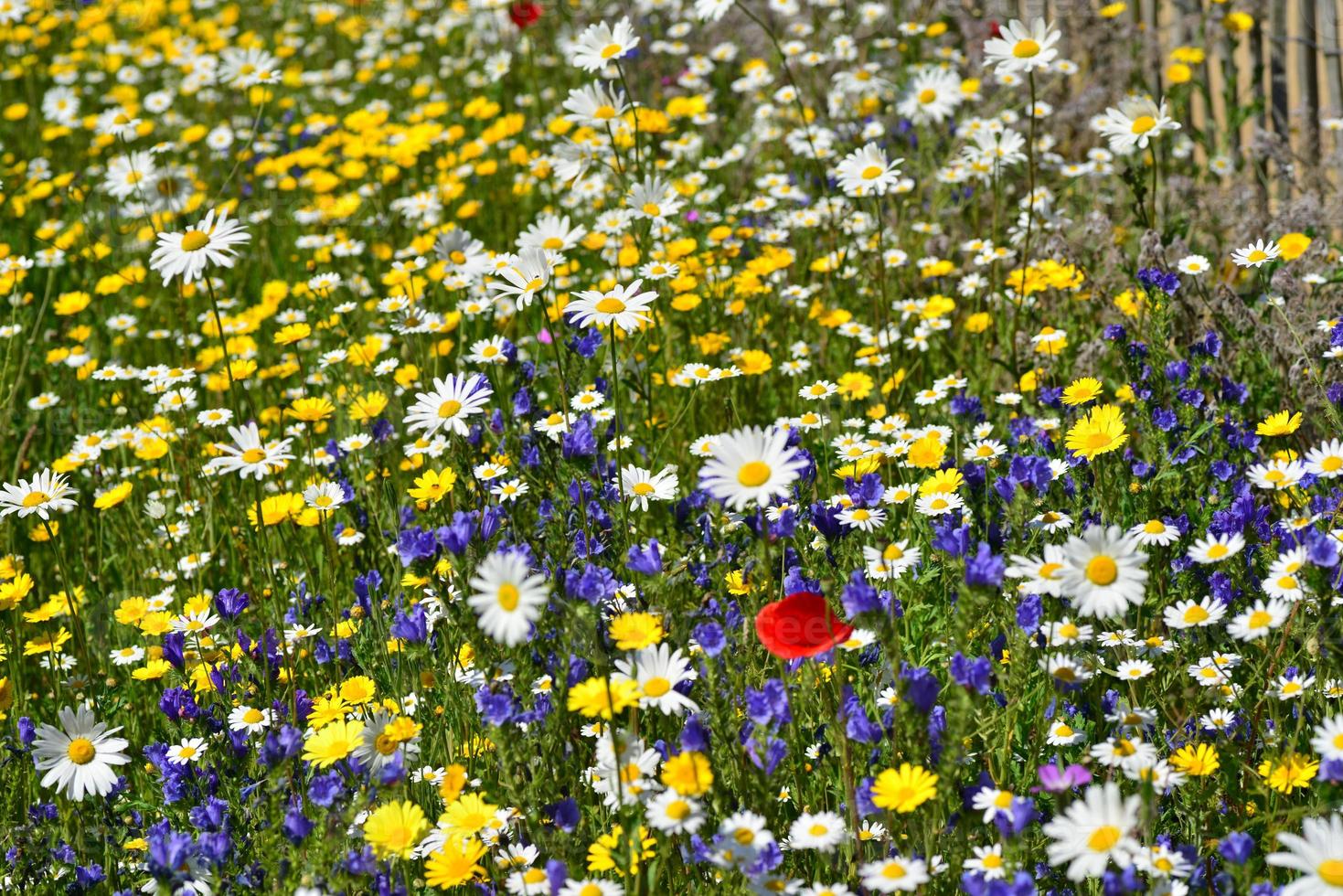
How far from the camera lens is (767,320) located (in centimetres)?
441

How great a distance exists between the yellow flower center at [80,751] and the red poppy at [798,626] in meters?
1.37

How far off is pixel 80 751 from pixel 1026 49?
9.68 feet

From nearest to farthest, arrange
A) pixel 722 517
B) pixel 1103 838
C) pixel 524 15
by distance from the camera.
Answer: pixel 1103 838
pixel 722 517
pixel 524 15

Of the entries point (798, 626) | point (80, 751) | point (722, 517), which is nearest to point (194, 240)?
point (80, 751)

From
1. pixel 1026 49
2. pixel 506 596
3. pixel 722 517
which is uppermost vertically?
pixel 1026 49

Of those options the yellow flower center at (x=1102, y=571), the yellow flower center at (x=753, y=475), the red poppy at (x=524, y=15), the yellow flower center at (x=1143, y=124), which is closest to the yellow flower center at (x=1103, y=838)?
the yellow flower center at (x=1102, y=571)

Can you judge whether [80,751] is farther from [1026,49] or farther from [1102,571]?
[1026,49]

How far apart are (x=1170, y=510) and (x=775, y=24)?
4.77 meters

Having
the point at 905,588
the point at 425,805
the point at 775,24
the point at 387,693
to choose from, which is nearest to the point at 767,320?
the point at 905,588

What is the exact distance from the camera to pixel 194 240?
2926 mm

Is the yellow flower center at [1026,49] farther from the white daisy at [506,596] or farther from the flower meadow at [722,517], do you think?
the white daisy at [506,596]

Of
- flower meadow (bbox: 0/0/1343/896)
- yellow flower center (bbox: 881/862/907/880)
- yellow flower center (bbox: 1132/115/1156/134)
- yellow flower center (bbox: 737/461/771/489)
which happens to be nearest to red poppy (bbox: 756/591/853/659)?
flower meadow (bbox: 0/0/1343/896)

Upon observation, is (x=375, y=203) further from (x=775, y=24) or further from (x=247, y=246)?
(x=775, y=24)

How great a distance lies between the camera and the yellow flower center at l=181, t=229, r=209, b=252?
293 cm
